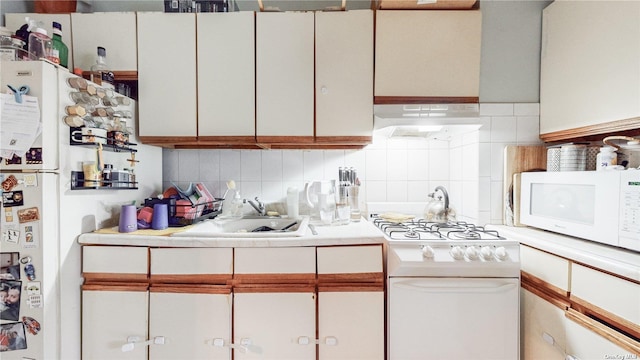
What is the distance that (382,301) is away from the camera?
136 cm

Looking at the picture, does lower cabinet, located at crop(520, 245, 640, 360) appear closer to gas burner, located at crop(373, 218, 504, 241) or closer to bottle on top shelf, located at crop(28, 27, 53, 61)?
gas burner, located at crop(373, 218, 504, 241)

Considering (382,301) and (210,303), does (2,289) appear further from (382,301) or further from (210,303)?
(382,301)

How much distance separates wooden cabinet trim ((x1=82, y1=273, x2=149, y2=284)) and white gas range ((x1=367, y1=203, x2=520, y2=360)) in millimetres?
1170

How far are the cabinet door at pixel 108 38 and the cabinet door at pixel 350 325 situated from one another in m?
1.64

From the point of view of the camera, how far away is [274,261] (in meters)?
1.35

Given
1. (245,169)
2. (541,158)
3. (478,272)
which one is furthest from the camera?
(245,169)

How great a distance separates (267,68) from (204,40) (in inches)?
14.9

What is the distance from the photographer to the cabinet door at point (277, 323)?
52.4 inches

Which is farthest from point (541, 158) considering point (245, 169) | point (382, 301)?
point (245, 169)

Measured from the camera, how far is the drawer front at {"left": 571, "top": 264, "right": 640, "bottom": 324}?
36.9 inches

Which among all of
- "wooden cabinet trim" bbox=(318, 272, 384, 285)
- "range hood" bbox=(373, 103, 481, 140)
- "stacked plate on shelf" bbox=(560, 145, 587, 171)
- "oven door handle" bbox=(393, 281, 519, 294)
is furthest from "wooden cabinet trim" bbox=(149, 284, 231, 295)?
"stacked plate on shelf" bbox=(560, 145, 587, 171)

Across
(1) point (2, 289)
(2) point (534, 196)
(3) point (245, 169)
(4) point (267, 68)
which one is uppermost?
(4) point (267, 68)

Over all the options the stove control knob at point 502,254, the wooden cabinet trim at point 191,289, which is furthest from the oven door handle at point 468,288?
the wooden cabinet trim at point 191,289

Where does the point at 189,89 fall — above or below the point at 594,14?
below
